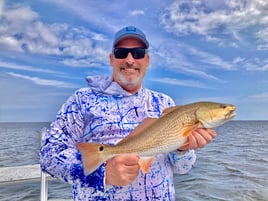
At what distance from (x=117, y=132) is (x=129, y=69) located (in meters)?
0.56

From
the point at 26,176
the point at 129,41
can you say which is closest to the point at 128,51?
the point at 129,41

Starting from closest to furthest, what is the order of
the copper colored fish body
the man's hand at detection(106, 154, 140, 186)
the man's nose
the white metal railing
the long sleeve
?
the man's hand at detection(106, 154, 140, 186) < the copper colored fish body < the long sleeve < the man's nose < the white metal railing

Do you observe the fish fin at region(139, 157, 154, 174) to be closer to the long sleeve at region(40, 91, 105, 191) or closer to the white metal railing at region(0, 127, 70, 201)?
the long sleeve at region(40, 91, 105, 191)

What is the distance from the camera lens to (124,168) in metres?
1.93

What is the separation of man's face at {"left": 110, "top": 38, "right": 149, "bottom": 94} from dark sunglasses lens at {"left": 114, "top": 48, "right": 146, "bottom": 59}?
0.02 meters

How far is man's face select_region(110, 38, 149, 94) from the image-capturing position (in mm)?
2582

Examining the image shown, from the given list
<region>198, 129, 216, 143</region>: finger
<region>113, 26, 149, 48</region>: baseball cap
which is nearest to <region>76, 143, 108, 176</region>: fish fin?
<region>198, 129, 216, 143</region>: finger

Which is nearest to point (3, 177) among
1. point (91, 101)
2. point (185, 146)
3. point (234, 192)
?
point (91, 101)

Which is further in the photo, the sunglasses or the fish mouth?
the sunglasses

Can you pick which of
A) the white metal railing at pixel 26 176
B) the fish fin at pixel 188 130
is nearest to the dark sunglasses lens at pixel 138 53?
the fish fin at pixel 188 130

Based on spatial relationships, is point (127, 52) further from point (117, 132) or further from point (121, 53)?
point (117, 132)

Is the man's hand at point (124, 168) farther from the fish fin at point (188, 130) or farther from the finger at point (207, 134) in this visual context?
the finger at point (207, 134)

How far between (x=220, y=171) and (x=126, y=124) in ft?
47.3

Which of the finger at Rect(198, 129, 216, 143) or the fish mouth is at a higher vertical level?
the fish mouth
